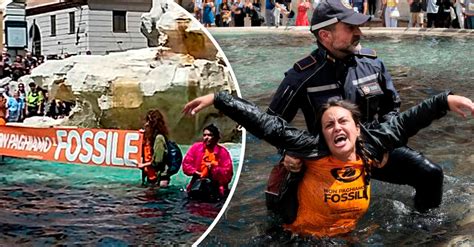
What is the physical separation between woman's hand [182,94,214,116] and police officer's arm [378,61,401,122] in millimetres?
1053

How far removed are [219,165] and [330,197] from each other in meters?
0.68

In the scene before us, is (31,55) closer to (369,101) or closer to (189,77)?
(189,77)

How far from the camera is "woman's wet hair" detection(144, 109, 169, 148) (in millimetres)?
2998

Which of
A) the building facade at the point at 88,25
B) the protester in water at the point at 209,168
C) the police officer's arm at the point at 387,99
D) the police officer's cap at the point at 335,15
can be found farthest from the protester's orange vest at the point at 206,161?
the police officer's arm at the point at 387,99

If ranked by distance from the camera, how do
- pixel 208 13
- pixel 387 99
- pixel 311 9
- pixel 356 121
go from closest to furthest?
pixel 356 121 < pixel 387 99 < pixel 208 13 < pixel 311 9

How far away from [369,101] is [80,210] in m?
1.45

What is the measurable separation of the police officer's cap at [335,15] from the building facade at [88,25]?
91 centimetres

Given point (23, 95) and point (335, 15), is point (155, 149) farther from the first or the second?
point (335, 15)

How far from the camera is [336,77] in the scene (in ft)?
11.9

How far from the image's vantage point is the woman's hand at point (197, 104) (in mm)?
3010

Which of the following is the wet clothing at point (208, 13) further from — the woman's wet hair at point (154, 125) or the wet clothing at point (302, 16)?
the woman's wet hair at point (154, 125)

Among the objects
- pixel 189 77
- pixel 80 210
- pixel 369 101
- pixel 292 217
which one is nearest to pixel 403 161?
pixel 369 101

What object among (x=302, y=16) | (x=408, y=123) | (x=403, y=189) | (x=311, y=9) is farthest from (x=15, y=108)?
(x=311, y=9)

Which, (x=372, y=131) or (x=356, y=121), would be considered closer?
(x=356, y=121)
